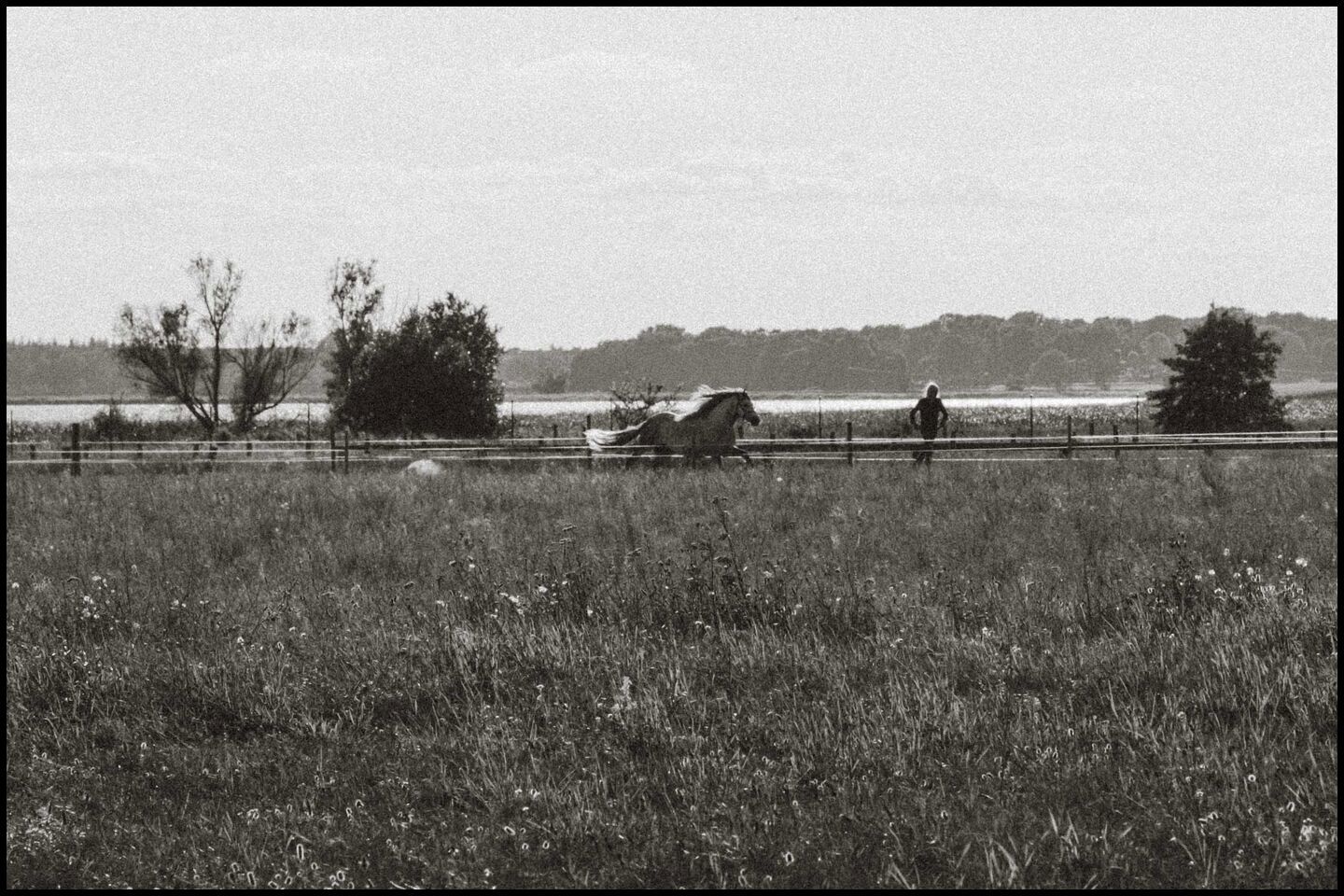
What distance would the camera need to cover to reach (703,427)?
2292cm

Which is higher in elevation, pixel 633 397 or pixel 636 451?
pixel 633 397

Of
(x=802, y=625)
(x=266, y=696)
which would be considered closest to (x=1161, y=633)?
(x=802, y=625)

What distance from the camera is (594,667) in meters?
7.05

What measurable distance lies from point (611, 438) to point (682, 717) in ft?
59.2

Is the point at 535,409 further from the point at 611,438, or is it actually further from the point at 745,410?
the point at 745,410

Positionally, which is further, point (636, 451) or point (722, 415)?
point (636, 451)

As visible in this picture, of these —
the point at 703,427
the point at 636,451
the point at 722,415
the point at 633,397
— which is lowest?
the point at 636,451

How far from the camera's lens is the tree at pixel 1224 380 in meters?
35.2

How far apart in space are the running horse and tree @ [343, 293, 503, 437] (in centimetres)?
1741

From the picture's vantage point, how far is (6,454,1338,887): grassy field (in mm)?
4645

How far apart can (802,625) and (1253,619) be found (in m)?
2.76

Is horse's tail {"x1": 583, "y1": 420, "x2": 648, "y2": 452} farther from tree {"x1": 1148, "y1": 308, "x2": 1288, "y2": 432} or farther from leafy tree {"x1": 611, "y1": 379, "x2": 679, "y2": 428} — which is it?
tree {"x1": 1148, "y1": 308, "x2": 1288, "y2": 432}

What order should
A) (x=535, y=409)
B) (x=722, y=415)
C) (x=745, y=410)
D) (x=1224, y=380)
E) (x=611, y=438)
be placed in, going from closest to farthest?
1. (x=722, y=415)
2. (x=745, y=410)
3. (x=611, y=438)
4. (x=1224, y=380)
5. (x=535, y=409)

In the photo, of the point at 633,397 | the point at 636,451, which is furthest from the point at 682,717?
the point at 633,397
